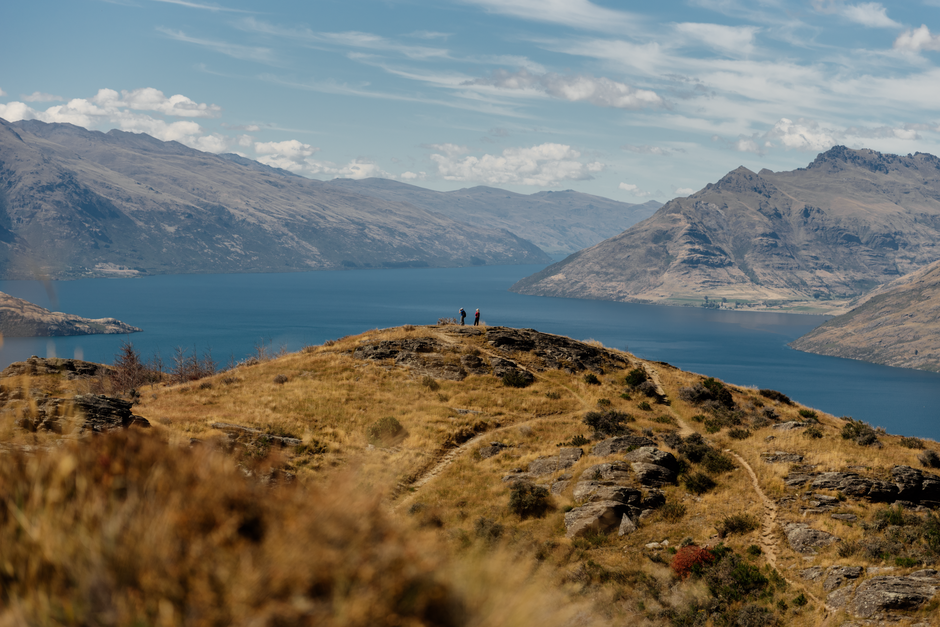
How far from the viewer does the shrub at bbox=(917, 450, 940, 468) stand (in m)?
34.6

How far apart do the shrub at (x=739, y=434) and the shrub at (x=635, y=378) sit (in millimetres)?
13914

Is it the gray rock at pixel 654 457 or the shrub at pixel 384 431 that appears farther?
the shrub at pixel 384 431

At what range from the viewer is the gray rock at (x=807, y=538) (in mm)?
25844

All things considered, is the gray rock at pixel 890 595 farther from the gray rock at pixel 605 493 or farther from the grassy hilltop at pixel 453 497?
the gray rock at pixel 605 493

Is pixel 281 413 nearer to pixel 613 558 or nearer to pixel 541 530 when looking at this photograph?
pixel 541 530

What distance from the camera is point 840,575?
2291cm

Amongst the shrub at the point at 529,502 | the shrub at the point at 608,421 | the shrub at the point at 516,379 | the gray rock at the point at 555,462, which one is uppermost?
the shrub at the point at 516,379

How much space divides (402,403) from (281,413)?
9770mm

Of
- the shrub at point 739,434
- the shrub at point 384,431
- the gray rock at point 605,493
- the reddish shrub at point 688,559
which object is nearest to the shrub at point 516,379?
the shrub at point 384,431

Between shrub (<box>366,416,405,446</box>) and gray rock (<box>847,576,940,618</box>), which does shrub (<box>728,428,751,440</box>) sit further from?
shrub (<box>366,416,405,446</box>)

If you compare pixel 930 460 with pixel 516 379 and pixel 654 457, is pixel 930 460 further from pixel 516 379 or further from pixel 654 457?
pixel 516 379

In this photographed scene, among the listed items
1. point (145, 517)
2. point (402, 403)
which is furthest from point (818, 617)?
point (402, 403)

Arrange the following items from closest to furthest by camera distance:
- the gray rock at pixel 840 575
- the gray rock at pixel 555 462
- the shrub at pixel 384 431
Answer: the gray rock at pixel 840 575 < the gray rock at pixel 555 462 < the shrub at pixel 384 431

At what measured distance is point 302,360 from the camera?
5384 cm
